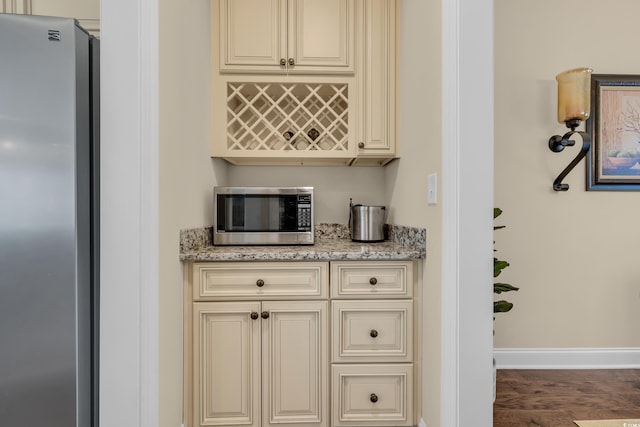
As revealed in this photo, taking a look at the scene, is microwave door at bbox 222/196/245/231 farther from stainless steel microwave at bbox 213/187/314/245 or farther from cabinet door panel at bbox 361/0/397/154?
cabinet door panel at bbox 361/0/397/154

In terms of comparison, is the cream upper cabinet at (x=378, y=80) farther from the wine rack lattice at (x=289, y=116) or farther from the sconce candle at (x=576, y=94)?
the sconce candle at (x=576, y=94)

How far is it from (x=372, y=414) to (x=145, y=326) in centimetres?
108

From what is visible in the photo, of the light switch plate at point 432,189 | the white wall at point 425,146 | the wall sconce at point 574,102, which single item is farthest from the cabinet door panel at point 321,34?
the wall sconce at point 574,102

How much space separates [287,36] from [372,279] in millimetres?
1442

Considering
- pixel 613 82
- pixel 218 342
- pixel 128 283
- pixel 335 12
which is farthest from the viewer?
pixel 613 82

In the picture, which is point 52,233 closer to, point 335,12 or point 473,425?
point 473,425

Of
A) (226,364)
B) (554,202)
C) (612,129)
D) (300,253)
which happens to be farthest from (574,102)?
(226,364)

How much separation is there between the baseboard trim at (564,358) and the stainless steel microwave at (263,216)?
1532 millimetres

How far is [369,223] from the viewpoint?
1907 millimetres

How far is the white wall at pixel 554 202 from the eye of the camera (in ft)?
6.98

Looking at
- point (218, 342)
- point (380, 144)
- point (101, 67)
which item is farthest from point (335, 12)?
point (218, 342)

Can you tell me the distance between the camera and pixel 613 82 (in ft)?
6.97

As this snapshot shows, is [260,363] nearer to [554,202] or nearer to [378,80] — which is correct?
[378,80]

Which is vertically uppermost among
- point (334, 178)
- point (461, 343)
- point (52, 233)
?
point (334, 178)
